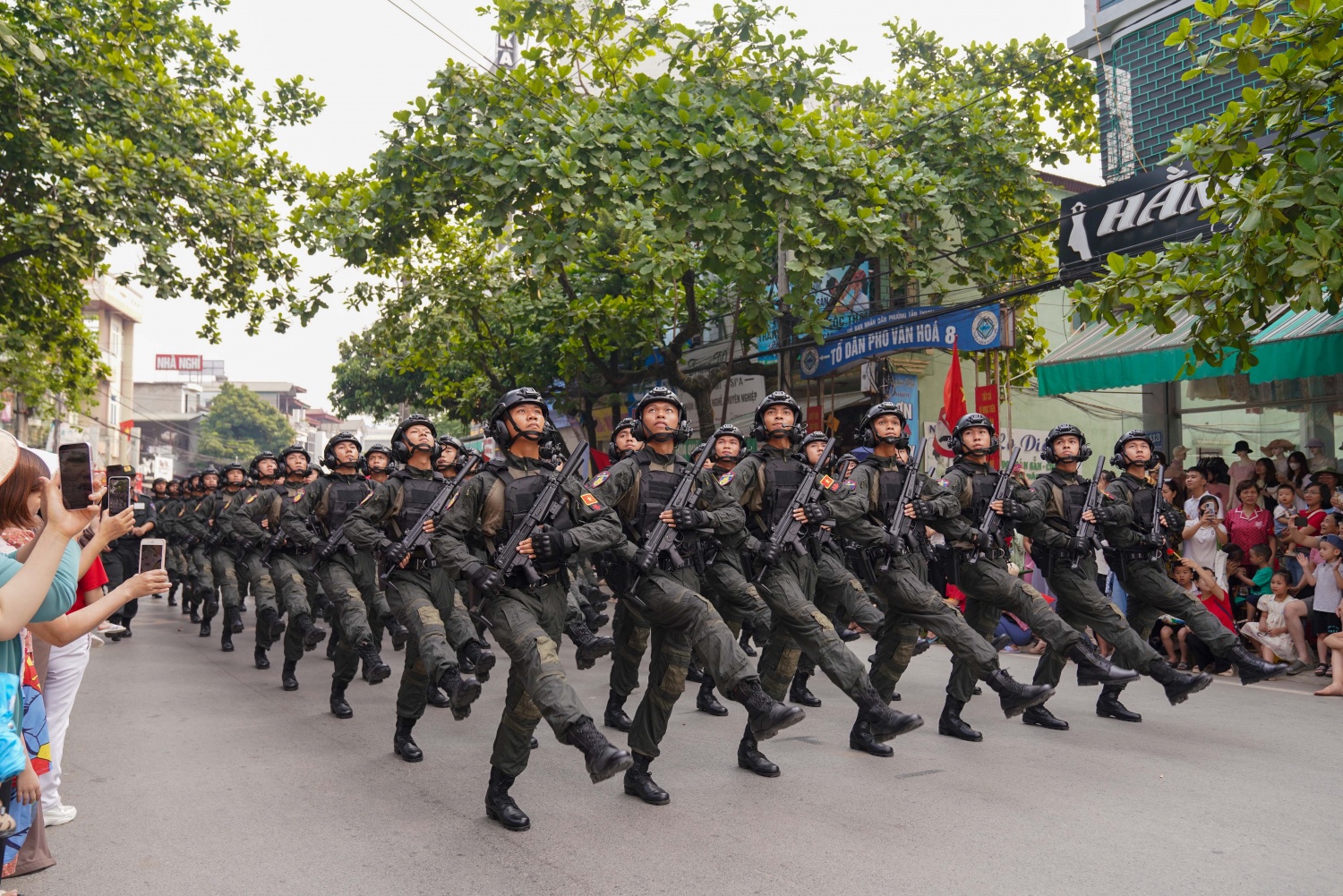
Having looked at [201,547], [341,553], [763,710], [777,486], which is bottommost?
[763,710]

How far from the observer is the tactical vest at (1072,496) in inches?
312

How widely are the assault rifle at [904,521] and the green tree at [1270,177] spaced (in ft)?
6.51

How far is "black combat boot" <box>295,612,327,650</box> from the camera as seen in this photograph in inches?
358

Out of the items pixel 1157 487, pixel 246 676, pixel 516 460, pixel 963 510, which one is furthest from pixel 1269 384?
pixel 246 676

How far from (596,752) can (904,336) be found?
1266cm

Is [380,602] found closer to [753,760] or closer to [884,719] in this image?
[753,760]

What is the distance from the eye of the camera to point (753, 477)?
23.7 ft

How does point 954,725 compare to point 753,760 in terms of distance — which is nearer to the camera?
point 753,760

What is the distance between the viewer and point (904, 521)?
735 cm

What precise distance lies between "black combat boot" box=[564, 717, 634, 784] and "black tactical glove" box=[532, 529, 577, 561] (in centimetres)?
82

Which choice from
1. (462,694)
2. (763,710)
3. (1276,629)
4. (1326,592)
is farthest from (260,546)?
→ (1326,592)

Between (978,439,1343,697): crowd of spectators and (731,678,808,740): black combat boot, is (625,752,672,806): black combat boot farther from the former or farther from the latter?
(978,439,1343,697): crowd of spectators

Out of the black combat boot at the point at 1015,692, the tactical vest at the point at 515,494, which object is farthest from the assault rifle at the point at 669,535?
the black combat boot at the point at 1015,692

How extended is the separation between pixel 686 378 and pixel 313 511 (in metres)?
8.46
